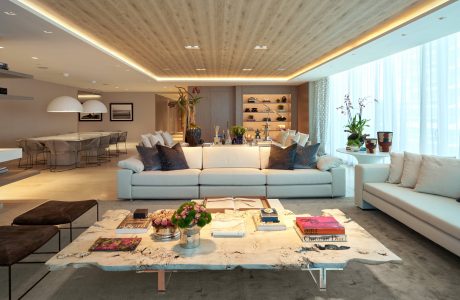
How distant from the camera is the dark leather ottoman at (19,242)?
2230 millimetres

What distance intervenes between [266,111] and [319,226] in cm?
1133

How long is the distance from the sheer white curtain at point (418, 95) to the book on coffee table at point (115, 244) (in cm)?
506

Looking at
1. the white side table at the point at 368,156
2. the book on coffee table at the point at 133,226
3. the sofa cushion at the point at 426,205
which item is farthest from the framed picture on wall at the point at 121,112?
the book on coffee table at the point at 133,226

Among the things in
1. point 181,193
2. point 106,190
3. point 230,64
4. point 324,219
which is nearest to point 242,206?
point 324,219

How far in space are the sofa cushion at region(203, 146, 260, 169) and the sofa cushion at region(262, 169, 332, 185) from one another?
61 cm

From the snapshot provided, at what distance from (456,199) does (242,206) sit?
2.26m

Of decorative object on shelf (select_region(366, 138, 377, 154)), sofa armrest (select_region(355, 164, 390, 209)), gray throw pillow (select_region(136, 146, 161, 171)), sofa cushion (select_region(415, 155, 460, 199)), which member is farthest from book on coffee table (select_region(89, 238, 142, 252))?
decorative object on shelf (select_region(366, 138, 377, 154))

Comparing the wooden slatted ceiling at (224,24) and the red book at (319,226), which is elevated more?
the wooden slatted ceiling at (224,24)

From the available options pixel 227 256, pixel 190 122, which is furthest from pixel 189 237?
pixel 190 122

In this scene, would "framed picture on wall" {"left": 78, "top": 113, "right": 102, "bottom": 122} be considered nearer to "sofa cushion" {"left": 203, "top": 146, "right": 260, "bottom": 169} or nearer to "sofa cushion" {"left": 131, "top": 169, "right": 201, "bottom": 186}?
"sofa cushion" {"left": 203, "top": 146, "right": 260, "bottom": 169}

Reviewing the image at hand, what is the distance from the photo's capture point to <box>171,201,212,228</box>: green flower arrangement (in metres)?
2.52

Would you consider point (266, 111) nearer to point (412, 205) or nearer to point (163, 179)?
point (163, 179)

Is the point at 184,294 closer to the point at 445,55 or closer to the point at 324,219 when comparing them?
the point at 324,219

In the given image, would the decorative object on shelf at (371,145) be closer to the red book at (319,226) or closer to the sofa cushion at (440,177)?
the sofa cushion at (440,177)
